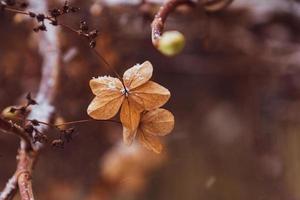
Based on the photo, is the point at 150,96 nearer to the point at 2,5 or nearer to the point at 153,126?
the point at 153,126

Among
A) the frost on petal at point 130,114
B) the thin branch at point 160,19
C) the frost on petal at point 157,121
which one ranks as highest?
the thin branch at point 160,19

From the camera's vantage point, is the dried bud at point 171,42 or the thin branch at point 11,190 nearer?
the dried bud at point 171,42

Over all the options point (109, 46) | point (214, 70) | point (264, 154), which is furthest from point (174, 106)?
point (109, 46)

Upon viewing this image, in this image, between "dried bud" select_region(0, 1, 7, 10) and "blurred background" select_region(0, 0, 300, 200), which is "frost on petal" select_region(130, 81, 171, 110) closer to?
"dried bud" select_region(0, 1, 7, 10)

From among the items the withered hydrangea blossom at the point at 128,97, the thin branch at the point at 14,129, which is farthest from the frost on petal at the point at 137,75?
the thin branch at the point at 14,129

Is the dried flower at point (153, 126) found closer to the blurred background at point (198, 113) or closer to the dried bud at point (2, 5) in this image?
the dried bud at point (2, 5)

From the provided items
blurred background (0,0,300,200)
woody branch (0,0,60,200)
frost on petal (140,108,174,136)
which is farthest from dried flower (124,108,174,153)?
blurred background (0,0,300,200)

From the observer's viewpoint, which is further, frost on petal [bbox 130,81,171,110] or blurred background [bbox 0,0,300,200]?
blurred background [bbox 0,0,300,200]
